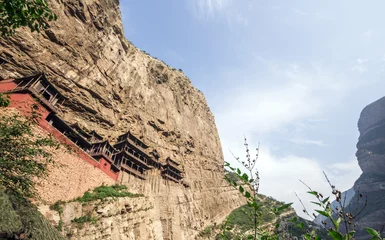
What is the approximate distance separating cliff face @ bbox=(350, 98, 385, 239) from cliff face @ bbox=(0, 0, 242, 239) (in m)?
43.5

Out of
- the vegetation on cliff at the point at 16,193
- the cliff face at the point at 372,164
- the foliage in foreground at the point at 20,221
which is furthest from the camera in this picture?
the cliff face at the point at 372,164

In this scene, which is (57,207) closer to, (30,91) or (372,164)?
(30,91)

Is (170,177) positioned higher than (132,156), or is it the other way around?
(170,177)

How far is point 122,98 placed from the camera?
3091 centimetres

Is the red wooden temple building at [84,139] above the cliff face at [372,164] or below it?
below

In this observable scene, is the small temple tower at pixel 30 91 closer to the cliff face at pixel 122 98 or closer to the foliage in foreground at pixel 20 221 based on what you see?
the cliff face at pixel 122 98

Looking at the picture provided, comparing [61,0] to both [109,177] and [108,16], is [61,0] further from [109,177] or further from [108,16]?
[109,177]

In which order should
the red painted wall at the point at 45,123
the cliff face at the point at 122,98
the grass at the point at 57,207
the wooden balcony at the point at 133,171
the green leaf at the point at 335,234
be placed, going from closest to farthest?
the green leaf at the point at 335,234 → the grass at the point at 57,207 → the red painted wall at the point at 45,123 → the cliff face at the point at 122,98 → the wooden balcony at the point at 133,171

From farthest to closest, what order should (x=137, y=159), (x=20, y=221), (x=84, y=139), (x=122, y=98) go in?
1. (x=122, y=98)
2. (x=137, y=159)
3. (x=84, y=139)
4. (x=20, y=221)

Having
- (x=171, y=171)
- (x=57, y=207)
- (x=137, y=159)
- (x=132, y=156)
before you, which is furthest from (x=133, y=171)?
(x=57, y=207)

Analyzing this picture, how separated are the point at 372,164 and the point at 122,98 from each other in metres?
92.1

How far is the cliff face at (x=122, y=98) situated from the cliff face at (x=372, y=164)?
143 feet

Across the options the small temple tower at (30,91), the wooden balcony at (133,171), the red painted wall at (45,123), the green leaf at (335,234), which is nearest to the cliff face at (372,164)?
the wooden balcony at (133,171)

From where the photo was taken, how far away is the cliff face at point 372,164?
60.5m
